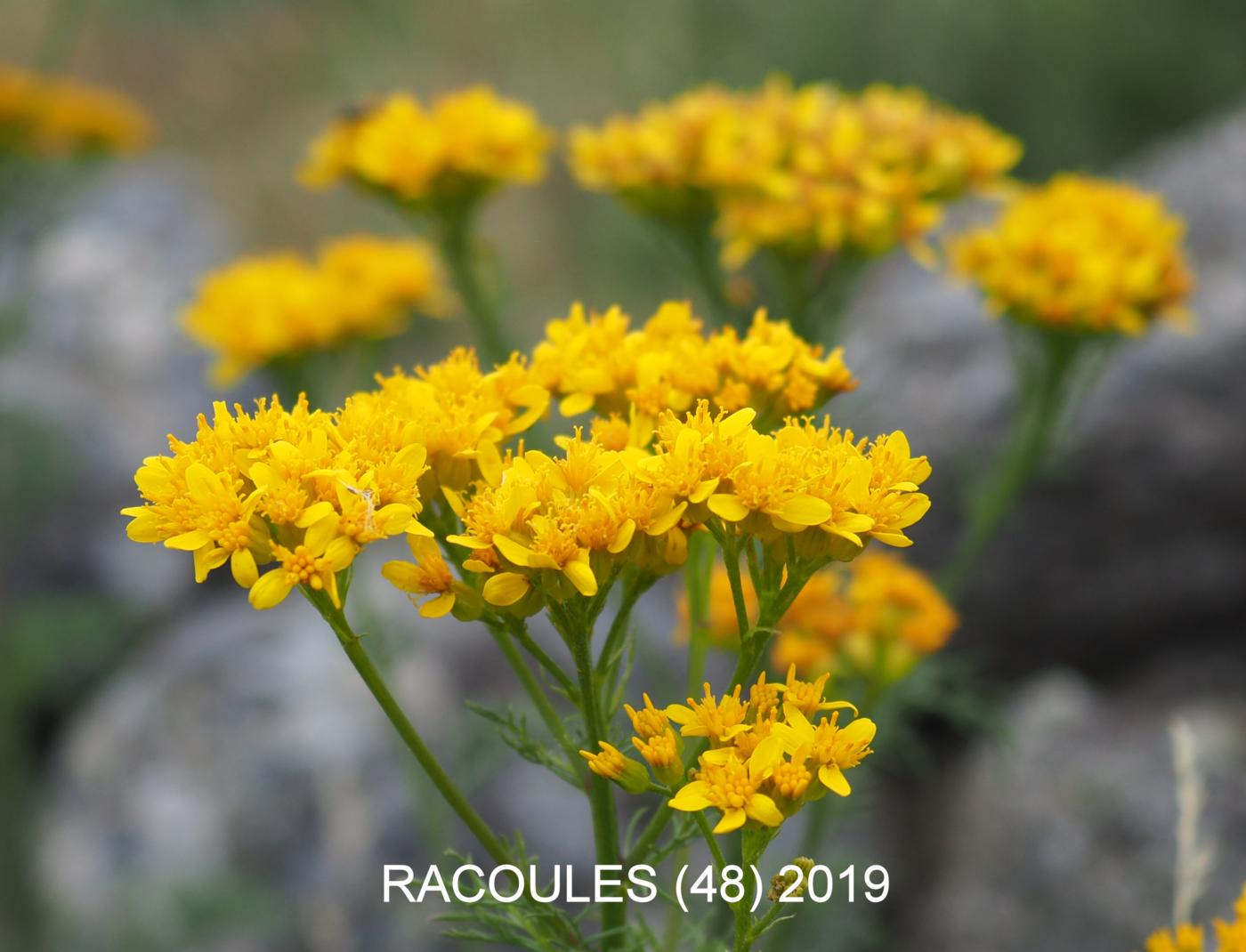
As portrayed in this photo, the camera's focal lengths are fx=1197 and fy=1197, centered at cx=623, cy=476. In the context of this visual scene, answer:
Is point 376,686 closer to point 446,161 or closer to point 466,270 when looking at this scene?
point 446,161

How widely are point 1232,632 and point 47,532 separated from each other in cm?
584

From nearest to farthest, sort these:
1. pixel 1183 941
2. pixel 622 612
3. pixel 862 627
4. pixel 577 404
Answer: pixel 1183 941
pixel 622 612
pixel 577 404
pixel 862 627

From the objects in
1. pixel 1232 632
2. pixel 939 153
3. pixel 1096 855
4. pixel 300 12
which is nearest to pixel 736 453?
pixel 939 153

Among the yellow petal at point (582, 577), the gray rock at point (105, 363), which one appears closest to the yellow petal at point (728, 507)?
the yellow petal at point (582, 577)

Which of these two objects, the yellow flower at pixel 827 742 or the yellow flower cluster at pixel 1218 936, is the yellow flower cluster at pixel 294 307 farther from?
the yellow flower cluster at pixel 1218 936

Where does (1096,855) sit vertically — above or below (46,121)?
below

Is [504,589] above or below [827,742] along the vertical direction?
above

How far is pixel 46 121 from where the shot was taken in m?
4.58

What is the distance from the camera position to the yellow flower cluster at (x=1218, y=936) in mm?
1213

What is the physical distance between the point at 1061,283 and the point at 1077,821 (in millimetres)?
2367

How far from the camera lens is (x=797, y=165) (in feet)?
8.55

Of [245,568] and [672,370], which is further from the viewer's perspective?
[672,370]

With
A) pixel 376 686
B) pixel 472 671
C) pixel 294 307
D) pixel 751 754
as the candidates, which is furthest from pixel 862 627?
pixel 472 671

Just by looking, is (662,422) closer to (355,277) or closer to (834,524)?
(834,524)
